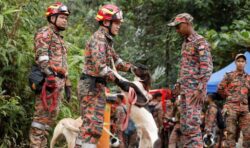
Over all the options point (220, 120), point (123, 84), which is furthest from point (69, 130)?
point (220, 120)

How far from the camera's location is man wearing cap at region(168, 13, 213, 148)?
25.7 feet

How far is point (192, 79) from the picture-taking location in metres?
8.09

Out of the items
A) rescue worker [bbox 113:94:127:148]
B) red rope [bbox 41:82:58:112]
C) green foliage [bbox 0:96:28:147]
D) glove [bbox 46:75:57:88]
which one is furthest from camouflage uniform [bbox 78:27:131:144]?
green foliage [bbox 0:96:28:147]

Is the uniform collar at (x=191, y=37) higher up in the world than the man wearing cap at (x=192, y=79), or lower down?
higher up

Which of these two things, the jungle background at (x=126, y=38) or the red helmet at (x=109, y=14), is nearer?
the red helmet at (x=109, y=14)

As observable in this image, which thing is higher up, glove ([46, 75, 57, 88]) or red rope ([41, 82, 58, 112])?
glove ([46, 75, 57, 88])

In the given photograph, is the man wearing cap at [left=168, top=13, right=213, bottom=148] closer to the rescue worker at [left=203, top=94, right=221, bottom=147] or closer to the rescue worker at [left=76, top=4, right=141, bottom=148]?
the rescue worker at [left=76, top=4, right=141, bottom=148]

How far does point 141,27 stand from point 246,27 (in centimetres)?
342

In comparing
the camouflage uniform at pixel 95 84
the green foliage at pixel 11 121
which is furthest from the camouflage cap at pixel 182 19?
the green foliage at pixel 11 121

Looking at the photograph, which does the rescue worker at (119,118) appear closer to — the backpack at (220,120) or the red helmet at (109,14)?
the red helmet at (109,14)

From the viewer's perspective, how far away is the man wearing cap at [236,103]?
10.7 metres

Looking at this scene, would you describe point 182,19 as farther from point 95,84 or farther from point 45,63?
point 45,63

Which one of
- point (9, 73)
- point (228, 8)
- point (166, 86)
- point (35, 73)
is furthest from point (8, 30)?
point (228, 8)

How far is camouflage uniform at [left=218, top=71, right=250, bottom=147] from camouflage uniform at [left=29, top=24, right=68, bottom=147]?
13.1 ft
